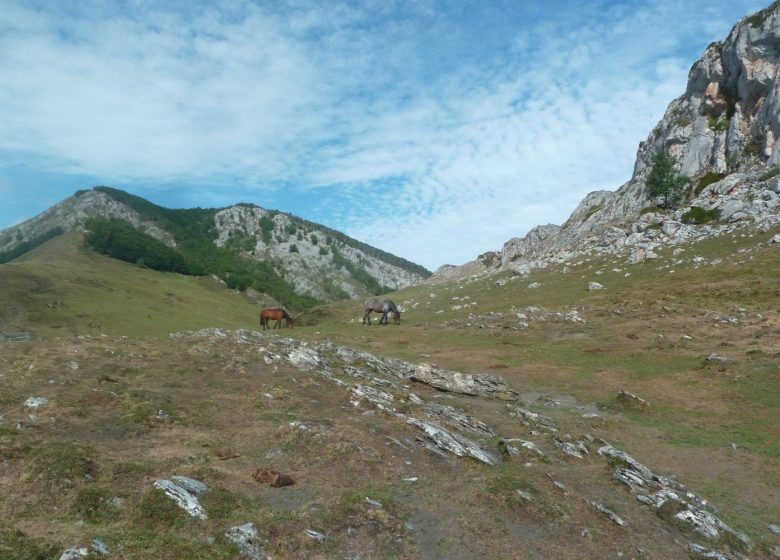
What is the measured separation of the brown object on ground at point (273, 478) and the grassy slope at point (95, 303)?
63195 mm

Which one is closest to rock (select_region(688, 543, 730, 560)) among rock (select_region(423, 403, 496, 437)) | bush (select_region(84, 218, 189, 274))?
rock (select_region(423, 403, 496, 437))

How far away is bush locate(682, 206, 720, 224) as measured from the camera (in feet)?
282

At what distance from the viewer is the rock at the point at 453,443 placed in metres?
19.3

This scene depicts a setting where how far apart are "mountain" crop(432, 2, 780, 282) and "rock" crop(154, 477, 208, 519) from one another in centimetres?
8425

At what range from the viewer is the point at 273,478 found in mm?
15648

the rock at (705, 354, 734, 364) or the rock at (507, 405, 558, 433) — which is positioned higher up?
the rock at (705, 354, 734, 364)

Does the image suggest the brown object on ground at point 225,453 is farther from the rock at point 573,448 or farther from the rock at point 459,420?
the rock at point 573,448

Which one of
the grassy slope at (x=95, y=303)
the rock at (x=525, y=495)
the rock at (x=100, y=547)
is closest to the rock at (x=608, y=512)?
the rock at (x=525, y=495)

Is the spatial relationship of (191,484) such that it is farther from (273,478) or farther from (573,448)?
(573,448)

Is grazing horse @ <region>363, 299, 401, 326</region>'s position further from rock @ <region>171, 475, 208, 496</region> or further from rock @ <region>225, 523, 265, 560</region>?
rock @ <region>225, 523, 265, 560</region>

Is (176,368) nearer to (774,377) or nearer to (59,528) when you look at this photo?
(59,528)

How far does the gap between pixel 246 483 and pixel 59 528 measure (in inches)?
208

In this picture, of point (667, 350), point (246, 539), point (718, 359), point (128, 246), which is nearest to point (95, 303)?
point (246, 539)

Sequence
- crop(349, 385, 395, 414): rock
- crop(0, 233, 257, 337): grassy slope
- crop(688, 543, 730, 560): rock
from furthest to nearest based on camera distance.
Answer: crop(0, 233, 257, 337): grassy slope → crop(349, 385, 395, 414): rock → crop(688, 543, 730, 560): rock
